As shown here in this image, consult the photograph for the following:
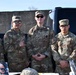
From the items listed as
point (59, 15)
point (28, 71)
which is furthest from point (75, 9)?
point (28, 71)

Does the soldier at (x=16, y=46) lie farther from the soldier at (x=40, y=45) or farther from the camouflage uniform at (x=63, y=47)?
the camouflage uniform at (x=63, y=47)

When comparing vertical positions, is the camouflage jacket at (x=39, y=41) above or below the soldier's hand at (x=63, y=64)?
above

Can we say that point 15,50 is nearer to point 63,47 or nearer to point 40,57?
point 40,57

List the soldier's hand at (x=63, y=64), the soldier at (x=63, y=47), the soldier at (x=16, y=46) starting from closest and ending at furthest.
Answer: the soldier's hand at (x=63, y=64), the soldier at (x=63, y=47), the soldier at (x=16, y=46)

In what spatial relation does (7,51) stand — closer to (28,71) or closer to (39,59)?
(39,59)

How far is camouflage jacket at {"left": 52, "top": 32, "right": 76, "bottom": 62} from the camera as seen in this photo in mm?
6520

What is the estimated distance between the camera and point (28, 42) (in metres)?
6.68

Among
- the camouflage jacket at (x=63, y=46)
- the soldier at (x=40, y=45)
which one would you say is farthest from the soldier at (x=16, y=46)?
the camouflage jacket at (x=63, y=46)

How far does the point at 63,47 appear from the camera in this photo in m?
6.55

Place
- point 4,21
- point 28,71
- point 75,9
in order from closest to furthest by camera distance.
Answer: point 28,71
point 75,9
point 4,21

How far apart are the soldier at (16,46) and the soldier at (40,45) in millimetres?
133

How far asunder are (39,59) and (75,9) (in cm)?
200

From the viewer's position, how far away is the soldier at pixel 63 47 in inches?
256

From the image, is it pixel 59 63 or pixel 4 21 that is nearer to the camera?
pixel 59 63
